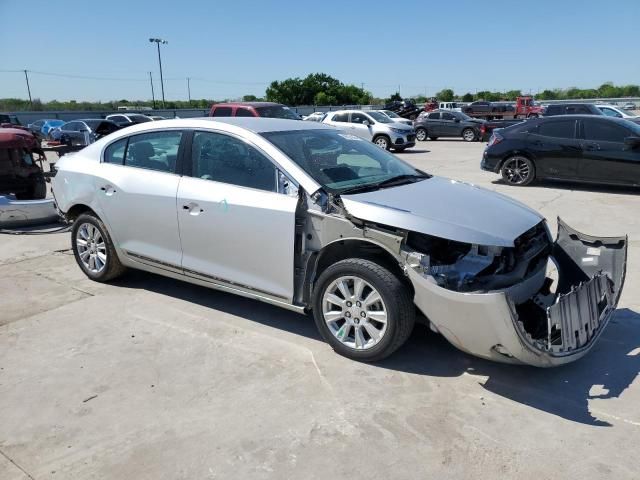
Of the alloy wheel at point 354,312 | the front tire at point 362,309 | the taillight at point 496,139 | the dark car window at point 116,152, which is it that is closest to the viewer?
the front tire at point 362,309

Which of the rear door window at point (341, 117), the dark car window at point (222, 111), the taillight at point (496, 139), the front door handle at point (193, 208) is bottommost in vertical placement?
the taillight at point (496, 139)

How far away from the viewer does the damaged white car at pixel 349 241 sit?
3.43m

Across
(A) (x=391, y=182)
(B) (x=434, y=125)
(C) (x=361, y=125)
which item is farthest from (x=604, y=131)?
(B) (x=434, y=125)

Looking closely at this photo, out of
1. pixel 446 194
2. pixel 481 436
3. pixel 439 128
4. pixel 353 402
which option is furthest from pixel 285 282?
pixel 439 128

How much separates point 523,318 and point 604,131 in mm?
8108

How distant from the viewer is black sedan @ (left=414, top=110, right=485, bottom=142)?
25822mm

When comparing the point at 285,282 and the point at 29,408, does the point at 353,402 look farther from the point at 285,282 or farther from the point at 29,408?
the point at 29,408

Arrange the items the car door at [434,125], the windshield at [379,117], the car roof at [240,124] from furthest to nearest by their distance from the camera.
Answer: the car door at [434,125] < the windshield at [379,117] < the car roof at [240,124]

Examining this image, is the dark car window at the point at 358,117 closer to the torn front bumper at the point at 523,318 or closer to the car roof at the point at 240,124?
the car roof at the point at 240,124

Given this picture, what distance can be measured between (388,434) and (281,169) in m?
2.02

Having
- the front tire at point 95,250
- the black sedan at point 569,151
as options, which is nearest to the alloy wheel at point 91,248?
the front tire at point 95,250

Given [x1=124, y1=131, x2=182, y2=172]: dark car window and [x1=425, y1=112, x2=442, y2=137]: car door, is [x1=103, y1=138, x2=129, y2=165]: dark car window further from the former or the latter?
[x1=425, y1=112, x2=442, y2=137]: car door

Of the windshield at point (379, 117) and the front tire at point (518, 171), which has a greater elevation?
the windshield at point (379, 117)

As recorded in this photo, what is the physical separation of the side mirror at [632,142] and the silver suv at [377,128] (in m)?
10.6
